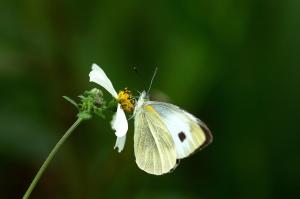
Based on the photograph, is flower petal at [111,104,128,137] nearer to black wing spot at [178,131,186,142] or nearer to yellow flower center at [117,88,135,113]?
yellow flower center at [117,88,135,113]

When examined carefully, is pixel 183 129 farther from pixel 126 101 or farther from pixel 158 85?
pixel 158 85

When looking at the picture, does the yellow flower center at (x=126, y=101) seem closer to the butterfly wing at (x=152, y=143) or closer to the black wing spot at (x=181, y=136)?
the butterfly wing at (x=152, y=143)

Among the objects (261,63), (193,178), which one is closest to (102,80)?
(193,178)

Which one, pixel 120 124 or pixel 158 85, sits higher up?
pixel 158 85

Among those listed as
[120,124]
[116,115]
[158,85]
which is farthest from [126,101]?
Answer: [158,85]

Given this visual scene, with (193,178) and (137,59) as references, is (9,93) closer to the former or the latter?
(137,59)
